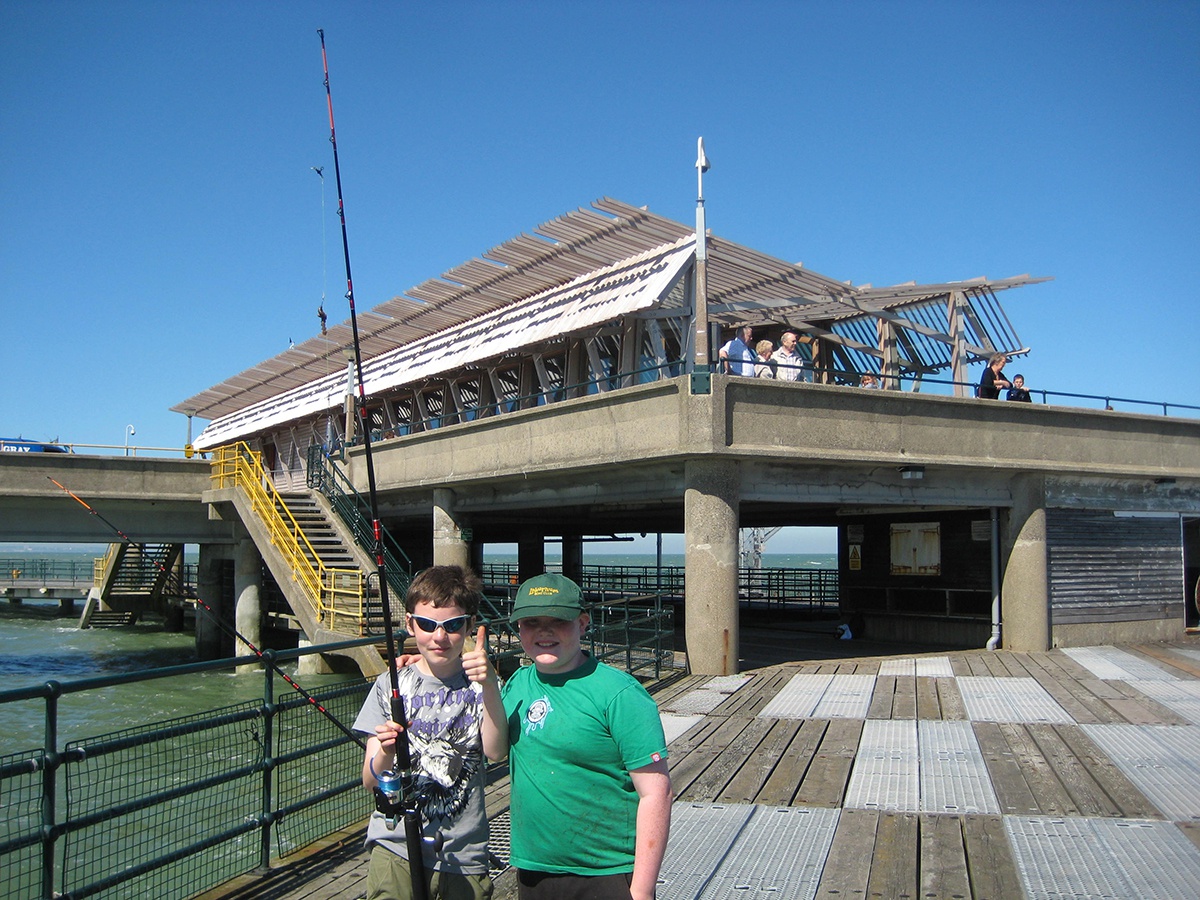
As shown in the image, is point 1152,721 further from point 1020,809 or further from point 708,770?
point 708,770

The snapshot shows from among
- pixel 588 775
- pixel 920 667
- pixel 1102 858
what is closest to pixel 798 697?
pixel 920 667

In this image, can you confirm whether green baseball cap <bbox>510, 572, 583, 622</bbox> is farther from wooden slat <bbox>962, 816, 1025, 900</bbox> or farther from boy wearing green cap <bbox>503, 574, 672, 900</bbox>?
wooden slat <bbox>962, 816, 1025, 900</bbox>

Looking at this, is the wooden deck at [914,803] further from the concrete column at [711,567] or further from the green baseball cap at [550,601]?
the green baseball cap at [550,601]

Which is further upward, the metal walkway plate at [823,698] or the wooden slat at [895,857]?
the wooden slat at [895,857]

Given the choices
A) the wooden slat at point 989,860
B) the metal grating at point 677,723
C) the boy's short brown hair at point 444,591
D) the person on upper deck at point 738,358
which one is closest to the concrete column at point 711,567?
the person on upper deck at point 738,358

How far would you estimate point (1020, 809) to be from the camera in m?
6.91

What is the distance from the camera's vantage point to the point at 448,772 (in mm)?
3613

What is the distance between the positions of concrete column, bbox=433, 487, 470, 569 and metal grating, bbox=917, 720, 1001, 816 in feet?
40.8

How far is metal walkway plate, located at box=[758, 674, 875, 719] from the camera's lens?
10.8 metres

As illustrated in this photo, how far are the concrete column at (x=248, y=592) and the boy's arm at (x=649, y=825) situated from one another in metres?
21.8

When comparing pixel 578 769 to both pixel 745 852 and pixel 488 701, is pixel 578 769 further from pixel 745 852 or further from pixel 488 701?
pixel 745 852

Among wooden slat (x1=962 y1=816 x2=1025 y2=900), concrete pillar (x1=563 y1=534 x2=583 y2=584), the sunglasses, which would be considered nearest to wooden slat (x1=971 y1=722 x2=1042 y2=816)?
wooden slat (x1=962 y1=816 x2=1025 y2=900)

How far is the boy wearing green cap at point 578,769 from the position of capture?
316cm

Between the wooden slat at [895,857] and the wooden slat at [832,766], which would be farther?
the wooden slat at [832,766]
